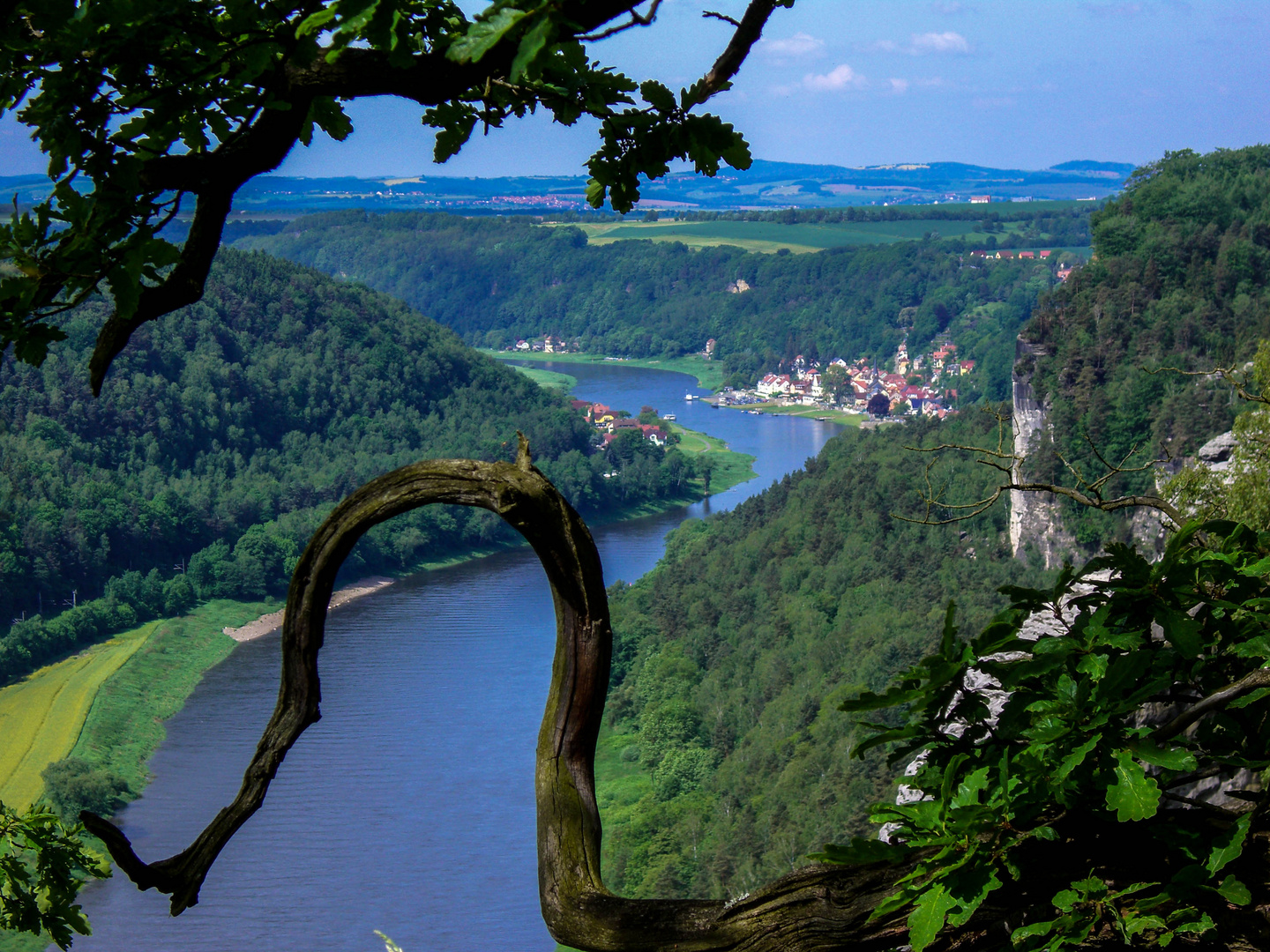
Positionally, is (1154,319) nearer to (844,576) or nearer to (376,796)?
(844,576)

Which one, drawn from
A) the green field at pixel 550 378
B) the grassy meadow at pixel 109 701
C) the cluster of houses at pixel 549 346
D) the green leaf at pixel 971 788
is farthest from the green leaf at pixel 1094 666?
the cluster of houses at pixel 549 346

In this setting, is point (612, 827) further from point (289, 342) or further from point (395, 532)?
point (289, 342)

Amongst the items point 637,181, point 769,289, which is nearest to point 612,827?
point 637,181

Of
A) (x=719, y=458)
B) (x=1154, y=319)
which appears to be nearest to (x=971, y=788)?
(x=1154, y=319)

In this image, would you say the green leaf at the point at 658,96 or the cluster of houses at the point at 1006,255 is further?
the cluster of houses at the point at 1006,255

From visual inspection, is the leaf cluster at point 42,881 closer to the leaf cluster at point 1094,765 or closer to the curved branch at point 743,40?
the leaf cluster at point 1094,765

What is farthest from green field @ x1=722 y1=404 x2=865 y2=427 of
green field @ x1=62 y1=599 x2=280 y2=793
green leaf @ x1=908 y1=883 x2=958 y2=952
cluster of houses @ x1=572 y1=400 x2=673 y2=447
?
green leaf @ x1=908 y1=883 x2=958 y2=952

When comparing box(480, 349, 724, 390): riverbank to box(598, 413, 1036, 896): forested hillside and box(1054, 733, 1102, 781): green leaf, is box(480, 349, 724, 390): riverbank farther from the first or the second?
box(1054, 733, 1102, 781): green leaf
